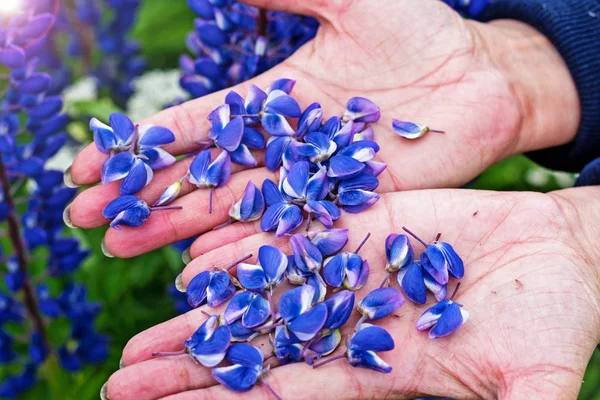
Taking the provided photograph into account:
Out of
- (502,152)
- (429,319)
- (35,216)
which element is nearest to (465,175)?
(502,152)

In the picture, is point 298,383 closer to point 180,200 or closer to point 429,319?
point 429,319

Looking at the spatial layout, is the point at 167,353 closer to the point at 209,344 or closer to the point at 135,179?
the point at 209,344

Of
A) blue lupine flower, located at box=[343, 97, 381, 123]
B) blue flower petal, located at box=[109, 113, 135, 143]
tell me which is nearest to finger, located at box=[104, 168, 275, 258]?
blue flower petal, located at box=[109, 113, 135, 143]

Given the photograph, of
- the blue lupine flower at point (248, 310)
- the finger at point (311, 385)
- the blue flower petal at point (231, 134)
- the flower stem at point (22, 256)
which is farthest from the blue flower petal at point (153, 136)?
the finger at point (311, 385)

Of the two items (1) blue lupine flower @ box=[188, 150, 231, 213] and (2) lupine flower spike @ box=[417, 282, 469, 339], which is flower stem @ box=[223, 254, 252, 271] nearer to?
(1) blue lupine flower @ box=[188, 150, 231, 213]

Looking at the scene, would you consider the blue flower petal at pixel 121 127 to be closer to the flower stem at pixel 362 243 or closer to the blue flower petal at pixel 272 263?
the blue flower petal at pixel 272 263

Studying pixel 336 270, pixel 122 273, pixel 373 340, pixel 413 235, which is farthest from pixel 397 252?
pixel 122 273

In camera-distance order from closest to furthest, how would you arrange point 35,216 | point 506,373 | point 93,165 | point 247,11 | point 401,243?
point 506,373 → point 401,243 → point 93,165 → point 35,216 → point 247,11

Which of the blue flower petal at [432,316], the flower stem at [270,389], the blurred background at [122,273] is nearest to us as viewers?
the flower stem at [270,389]
